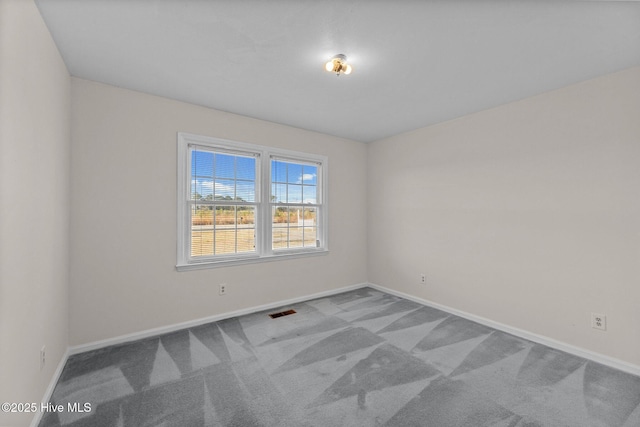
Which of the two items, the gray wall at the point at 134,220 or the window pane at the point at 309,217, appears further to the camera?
the window pane at the point at 309,217

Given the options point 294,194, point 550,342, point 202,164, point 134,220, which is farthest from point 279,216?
point 550,342

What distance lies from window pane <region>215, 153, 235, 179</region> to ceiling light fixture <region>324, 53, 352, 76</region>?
1.74m

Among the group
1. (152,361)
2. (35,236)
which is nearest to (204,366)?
(152,361)

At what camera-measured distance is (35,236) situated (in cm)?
166

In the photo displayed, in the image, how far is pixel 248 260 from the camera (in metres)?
3.50

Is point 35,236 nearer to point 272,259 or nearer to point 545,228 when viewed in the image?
point 272,259

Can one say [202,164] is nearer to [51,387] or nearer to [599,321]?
[51,387]

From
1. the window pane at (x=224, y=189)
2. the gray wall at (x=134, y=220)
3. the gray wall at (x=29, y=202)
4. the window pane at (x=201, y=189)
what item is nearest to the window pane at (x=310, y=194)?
the gray wall at (x=134, y=220)

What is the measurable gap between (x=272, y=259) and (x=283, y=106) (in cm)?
200

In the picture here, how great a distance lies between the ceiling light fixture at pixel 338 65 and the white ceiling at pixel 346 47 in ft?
0.15

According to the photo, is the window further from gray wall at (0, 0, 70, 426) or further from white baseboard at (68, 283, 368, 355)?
gray wall at (0, 0, 70, 426)

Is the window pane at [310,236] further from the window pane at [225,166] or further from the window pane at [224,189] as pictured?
the window pane at [225,166]

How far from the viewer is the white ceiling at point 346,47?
65.5 inches

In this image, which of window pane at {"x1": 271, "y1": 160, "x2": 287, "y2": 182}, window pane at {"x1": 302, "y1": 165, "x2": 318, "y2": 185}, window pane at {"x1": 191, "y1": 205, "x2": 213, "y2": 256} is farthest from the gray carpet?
window pane at {"x1": 302, "y1": 165, "x2": 318, "y2": 185}
